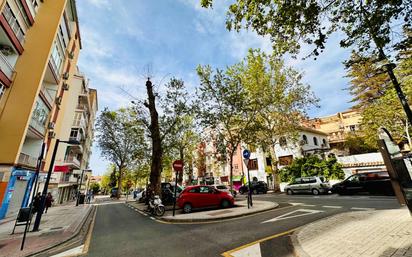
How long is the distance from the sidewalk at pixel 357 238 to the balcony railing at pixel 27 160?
65.1 ft

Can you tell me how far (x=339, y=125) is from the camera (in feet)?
147

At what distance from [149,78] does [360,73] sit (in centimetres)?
3204

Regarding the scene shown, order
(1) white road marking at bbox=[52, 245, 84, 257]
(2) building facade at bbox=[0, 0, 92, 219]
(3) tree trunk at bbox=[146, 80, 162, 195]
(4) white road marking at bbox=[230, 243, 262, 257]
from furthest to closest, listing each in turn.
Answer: (3) tree trunk at bbox=[146, 80, 162, 195], (2) building facade at bbox=[0, 0, 92, 219], (1) white road marking at bbox=[52, 245, 84, 257], (4) white road marking at bbox=[230, 243, 262, 257]

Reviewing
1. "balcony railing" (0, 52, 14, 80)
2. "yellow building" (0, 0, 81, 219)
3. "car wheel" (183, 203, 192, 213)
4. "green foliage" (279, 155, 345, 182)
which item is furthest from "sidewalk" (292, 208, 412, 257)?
"green foliage" (279, 155, 345, 182)

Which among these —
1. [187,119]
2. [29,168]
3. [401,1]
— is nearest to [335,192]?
[401,1]

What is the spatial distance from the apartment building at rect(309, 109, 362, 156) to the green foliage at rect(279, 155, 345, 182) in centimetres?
1294

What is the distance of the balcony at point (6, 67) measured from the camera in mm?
12523

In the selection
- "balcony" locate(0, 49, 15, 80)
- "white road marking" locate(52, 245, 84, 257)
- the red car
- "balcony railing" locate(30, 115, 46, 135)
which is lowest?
"white road marking" locate(52, 245, 84, 257)

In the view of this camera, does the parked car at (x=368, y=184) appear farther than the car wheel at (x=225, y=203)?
Yes

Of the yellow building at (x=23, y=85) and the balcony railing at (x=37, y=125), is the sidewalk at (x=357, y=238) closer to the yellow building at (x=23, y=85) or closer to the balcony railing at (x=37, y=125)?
the yellow building at (x=23, y=85)

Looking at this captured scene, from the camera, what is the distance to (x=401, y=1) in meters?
5.48

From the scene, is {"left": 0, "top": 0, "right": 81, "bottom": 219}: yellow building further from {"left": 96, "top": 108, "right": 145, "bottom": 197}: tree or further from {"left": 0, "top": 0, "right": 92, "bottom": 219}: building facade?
{"left": 96, "top": 108, "right": 145, "bottom": 197}: tree

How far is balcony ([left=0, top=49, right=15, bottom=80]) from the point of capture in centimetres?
1252

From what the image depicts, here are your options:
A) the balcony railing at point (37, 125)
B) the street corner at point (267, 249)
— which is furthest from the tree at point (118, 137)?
the street corner at point (267, 249)
